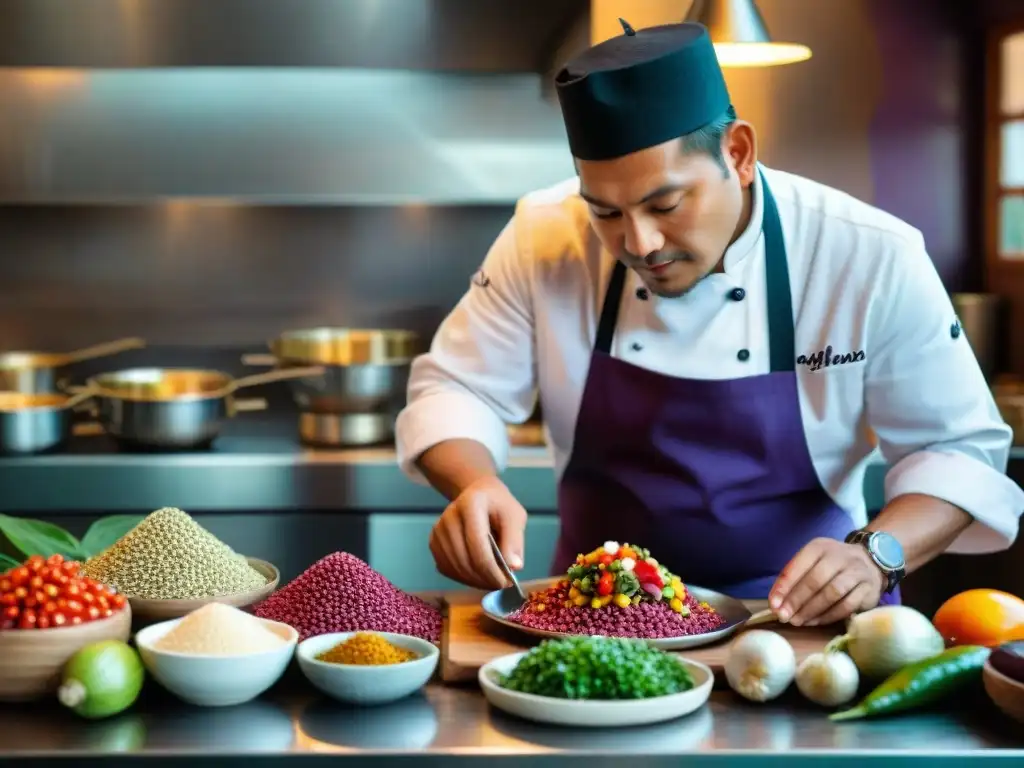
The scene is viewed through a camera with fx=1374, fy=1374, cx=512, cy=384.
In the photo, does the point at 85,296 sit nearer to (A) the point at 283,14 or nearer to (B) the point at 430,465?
(A) the point at 283,14

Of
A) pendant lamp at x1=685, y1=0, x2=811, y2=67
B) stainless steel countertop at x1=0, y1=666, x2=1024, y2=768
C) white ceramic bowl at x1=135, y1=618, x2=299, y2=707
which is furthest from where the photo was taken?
pendant lamp at x1=685, y1=0, x2=811, y2=67

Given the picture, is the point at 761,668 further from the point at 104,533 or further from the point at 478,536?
the point at 104,533

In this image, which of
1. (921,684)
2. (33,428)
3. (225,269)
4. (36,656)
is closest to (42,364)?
(33,428)

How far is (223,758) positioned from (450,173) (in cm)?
266

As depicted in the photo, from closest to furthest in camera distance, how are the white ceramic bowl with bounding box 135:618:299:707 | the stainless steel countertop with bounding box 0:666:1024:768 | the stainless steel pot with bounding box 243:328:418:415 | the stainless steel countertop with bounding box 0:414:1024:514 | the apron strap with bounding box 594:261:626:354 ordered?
the stainless steel countertop with bounding box 0:666:1024:768
the white ceramic bowl with bounding box 135:618:299:707
the apron strap with bounding box 594:261:626:354
the stainless steel countertop with bounding box 0:414:1024:514
the stainless steel pot with bounding box 243:328:418:415

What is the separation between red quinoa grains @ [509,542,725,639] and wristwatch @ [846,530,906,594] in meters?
0.24

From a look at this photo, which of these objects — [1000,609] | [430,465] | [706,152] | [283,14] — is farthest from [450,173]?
[1000,609]

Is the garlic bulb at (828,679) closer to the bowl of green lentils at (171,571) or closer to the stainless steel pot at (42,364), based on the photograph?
the bowl of green lentils at (171,571)

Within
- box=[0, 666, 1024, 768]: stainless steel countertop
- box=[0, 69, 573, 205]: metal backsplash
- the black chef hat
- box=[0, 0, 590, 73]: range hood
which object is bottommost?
box=[0, 666, 1024, 768]: stainless steel countertop

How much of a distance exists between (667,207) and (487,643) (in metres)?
0.64

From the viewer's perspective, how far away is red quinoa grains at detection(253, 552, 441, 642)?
1.76 metres

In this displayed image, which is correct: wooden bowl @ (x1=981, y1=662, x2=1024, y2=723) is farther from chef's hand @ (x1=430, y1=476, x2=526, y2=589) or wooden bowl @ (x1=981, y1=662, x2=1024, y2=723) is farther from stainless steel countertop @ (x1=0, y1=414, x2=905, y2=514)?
stainless steel countertop @ (x1=0, y1=414, x2=905, y2=514)

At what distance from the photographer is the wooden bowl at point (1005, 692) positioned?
4.91ft

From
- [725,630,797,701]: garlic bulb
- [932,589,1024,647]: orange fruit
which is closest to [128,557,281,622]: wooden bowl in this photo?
[725,630,797,701]: garlic bulb
